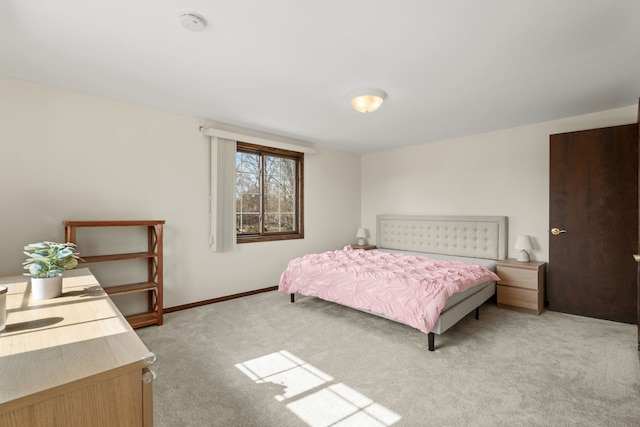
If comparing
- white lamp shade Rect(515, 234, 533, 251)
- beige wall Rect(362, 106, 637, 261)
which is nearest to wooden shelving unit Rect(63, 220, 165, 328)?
beige wall Rect(362, 106, 637, 261)

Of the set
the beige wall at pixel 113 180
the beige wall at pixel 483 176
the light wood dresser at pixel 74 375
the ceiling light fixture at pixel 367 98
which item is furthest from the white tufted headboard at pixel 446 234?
the light wood dresser at pixel 74 375

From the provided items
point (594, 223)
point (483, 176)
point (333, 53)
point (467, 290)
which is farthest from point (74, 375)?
point (483, 176)

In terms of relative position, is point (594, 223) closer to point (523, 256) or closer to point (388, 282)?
point (523, 256)

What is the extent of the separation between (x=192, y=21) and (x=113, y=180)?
2120 millimetres

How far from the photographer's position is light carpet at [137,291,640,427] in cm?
179

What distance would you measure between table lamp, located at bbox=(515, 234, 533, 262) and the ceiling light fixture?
2621 mm

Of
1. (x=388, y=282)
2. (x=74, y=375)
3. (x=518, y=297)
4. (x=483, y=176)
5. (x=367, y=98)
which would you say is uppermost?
(x=367, y=98)

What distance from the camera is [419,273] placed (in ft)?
10.5

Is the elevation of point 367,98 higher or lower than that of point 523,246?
higher

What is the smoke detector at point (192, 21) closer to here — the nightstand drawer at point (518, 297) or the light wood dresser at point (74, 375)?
the light wood dresser at point (74, 375)

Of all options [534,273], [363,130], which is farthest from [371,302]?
[363,130]

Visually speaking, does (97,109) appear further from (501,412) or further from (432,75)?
(501,412)

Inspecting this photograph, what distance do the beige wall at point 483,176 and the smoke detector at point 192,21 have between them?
406cm

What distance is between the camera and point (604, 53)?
2.23m
